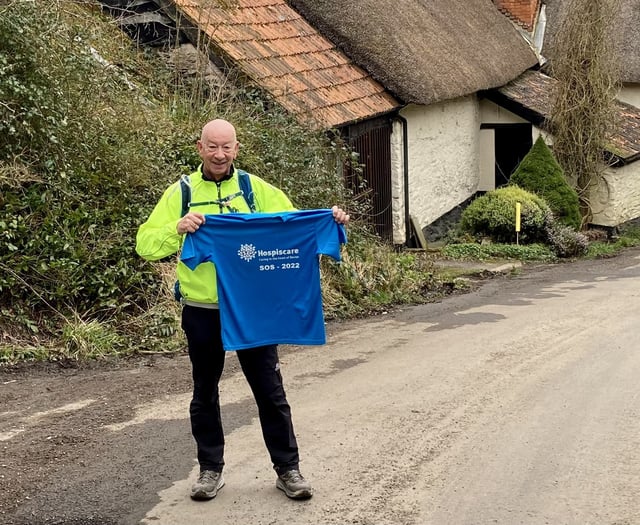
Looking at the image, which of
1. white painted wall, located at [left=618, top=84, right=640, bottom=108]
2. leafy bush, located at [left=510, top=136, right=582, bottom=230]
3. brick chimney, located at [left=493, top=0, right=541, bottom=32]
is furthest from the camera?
white painted wall, located at [left=618, top=84, right=640, bottom=108]

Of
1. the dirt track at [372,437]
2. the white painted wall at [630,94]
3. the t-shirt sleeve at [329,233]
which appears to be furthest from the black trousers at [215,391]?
the white painted wall at [630,94]

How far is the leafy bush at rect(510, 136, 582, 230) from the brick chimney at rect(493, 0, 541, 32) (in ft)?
22.1

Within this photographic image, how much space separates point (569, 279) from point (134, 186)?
7.60 metres

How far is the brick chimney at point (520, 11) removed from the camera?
26.2 meters

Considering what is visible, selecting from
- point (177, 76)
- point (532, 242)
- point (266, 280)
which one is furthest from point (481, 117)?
point (266, 280)

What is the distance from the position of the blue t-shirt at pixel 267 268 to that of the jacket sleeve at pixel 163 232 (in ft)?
0.24

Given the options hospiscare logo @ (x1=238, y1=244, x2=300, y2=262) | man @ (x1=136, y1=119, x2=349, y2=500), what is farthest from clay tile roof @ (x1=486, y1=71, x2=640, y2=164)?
man @ (x1=136, y1=119, x2=349, y2=500)

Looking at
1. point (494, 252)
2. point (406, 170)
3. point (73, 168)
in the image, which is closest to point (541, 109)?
point (406, 170)

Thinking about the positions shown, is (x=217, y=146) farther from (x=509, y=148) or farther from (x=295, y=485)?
(x=509, y=148)

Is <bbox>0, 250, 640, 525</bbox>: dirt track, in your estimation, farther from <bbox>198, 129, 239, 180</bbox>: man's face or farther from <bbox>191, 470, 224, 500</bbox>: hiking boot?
<bbox>198, 129, 239, 180</bbox>: man's face

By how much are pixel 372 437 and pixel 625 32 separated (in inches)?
965

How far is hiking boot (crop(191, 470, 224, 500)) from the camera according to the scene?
4.91m

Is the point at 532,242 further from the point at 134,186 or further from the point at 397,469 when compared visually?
the point at 397,469

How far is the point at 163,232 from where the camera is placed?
15.7 feet
